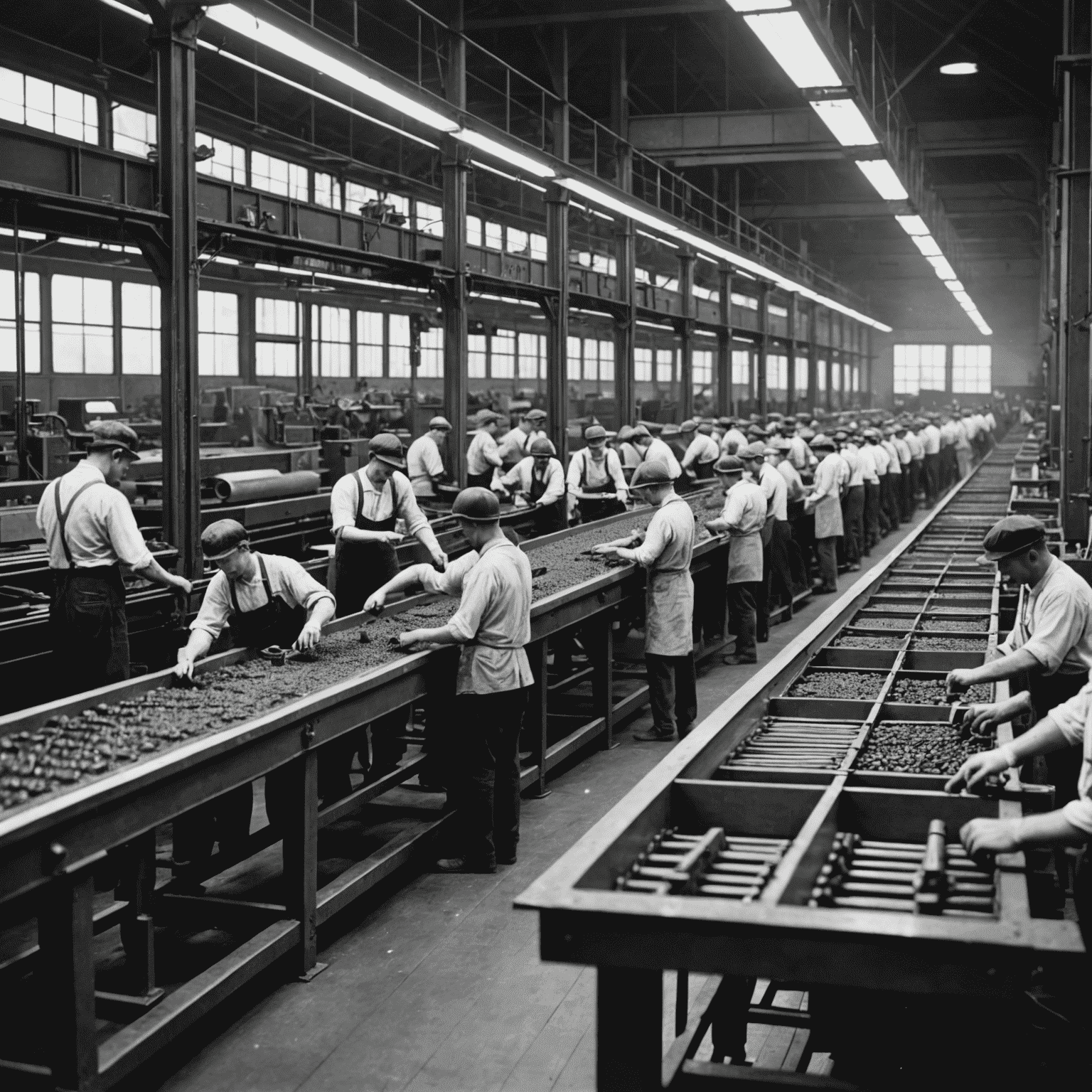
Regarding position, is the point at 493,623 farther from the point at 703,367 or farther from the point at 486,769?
the point at 703,367

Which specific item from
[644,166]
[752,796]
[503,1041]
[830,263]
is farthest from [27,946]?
[830,263]

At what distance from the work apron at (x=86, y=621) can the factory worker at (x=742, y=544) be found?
497 centimetres

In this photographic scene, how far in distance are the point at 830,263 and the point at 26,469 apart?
3144cm

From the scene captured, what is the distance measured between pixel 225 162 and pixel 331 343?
519 centimetres

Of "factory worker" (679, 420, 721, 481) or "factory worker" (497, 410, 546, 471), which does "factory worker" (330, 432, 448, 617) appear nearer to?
"factory worker" (497, 410, 546, 471)

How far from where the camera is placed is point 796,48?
28.1ft

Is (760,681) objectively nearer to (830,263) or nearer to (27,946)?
(27,946)

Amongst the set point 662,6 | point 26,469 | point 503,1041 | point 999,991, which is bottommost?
point 503,1041

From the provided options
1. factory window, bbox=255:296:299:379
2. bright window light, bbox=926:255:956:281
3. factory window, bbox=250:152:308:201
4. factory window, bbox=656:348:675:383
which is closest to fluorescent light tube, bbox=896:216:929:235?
bright window light, bbox=926:255:956:281

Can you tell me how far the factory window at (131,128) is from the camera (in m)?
17.4

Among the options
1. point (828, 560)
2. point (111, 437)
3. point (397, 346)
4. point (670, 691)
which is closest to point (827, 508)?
point (828, 560)

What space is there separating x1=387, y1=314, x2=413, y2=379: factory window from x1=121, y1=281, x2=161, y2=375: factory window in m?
6.21

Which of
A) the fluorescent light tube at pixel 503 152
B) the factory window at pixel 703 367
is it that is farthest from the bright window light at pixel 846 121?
the factory window at pixel 703 367

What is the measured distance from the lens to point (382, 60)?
1694cm
